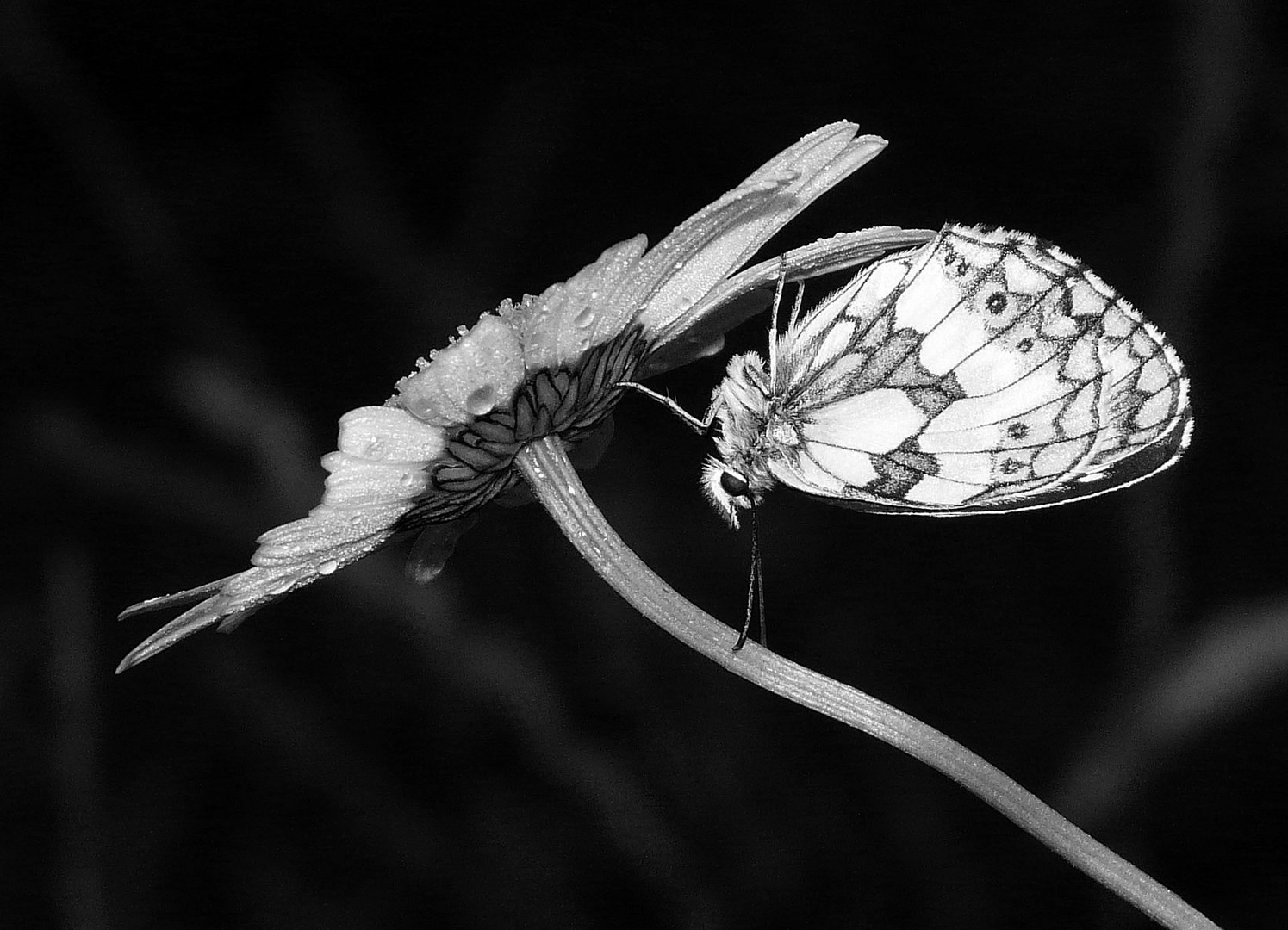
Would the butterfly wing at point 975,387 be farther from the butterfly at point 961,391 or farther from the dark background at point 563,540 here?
the dark background at point 563,540

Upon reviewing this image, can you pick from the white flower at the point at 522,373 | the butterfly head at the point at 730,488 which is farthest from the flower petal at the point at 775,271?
the butterfly head at the point at 730,488

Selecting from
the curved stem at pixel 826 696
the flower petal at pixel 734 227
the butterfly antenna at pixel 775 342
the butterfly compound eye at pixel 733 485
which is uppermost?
the flower petal at pixel 734 227

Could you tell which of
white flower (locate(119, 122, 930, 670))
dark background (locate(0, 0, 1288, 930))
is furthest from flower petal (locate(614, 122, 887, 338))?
dark background (locate(0, 0, 1288, 930))

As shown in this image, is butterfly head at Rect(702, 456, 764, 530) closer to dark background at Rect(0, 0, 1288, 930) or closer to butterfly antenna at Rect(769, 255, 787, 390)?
butterfly antenna at Rect(769, 255, 787, 390)

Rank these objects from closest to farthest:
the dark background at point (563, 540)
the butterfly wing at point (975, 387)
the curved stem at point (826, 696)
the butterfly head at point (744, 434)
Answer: the curved stem at point (826, 696) < the butterfly wing at point (975, 387) < the butterfly head at point (744, 434) < the dark background at point (563, 540)

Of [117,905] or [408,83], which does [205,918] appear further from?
[408,83]

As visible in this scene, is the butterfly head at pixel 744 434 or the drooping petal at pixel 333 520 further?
the butterfly head at pixel 744 434

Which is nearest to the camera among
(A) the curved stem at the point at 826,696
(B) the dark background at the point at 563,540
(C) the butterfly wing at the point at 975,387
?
(A) the curved stem at the point at 826,696

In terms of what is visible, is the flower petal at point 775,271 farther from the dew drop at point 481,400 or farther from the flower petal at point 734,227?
the dew drop at point 481,400

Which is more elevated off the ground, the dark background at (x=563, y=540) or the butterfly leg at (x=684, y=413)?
the dark background at (x=563, y=540)
